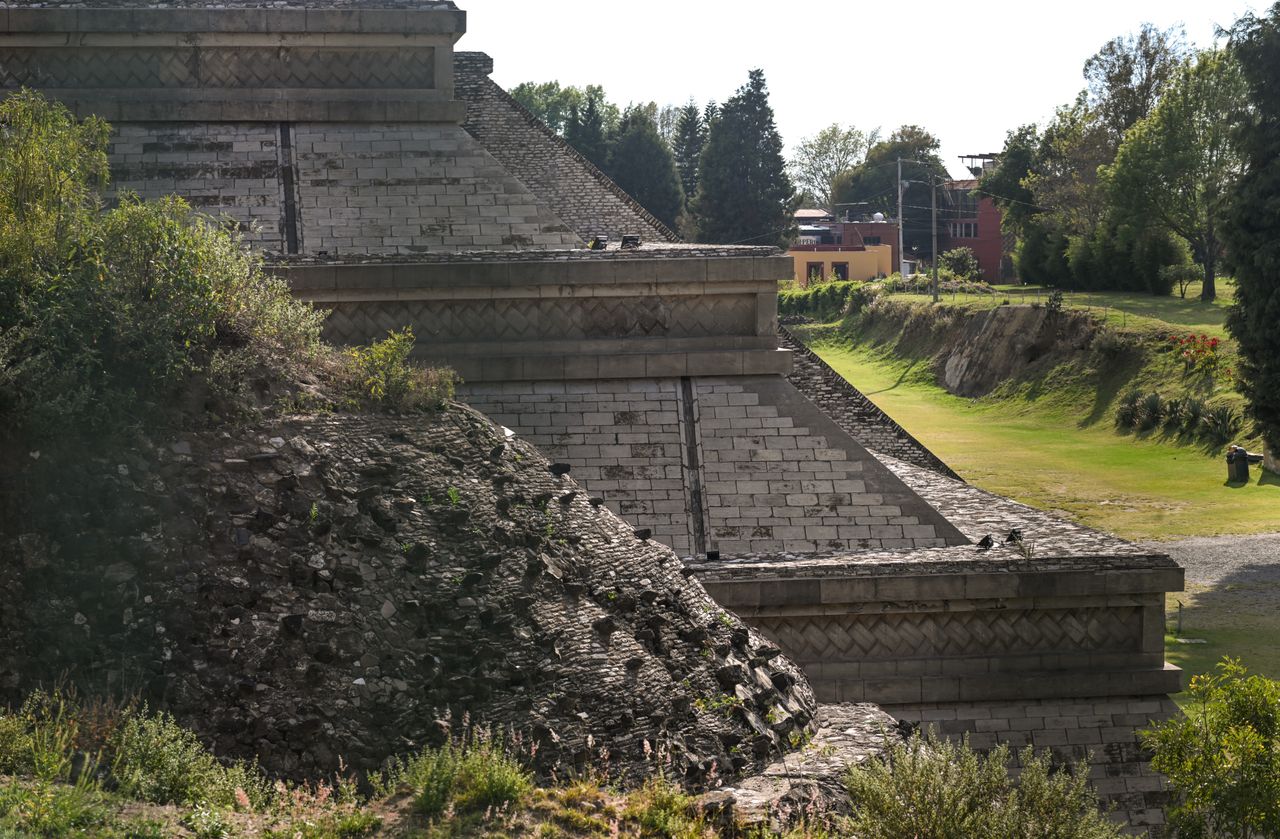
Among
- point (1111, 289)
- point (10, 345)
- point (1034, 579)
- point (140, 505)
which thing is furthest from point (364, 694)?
point (1111, 289)

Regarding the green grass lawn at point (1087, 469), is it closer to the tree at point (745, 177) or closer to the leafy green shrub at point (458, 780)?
the leafy green shrub at point (458, 780)

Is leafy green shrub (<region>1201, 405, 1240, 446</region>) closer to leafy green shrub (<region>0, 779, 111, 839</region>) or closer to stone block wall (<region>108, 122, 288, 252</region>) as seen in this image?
stone block wall (<region>108, 122, 288, 252</region>)

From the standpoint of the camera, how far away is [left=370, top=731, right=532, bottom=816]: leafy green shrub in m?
7.93

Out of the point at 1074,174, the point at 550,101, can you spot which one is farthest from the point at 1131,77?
the point at 550,101

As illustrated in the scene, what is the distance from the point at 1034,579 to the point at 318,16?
11115mm

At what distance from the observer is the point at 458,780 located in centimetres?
809

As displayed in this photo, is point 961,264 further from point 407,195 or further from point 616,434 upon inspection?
point 616,434

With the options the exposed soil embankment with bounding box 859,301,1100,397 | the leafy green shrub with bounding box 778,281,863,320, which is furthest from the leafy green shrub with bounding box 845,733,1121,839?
the leafy green shrub with bounding box 778,281,863,320

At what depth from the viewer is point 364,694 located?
28.6 ft

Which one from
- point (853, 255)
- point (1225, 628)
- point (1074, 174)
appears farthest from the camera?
point (853, 255)

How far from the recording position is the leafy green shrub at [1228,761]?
35.3 ft

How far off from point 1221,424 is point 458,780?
30094 mm

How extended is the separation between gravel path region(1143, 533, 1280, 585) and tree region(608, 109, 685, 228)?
50.9 m

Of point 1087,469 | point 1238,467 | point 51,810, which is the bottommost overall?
point 1087,469
